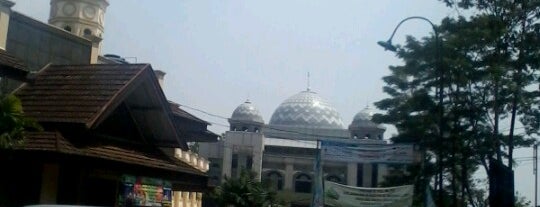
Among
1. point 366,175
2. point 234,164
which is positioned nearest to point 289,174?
point 234,164

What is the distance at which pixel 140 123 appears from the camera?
65.6ft

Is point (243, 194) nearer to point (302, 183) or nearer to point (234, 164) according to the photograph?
point (234, 164)

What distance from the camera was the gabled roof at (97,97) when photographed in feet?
56.0

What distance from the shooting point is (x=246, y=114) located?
83250 mm

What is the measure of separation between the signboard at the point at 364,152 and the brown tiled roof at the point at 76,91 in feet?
31.7

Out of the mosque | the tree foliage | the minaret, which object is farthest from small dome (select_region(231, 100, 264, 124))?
the tree foliage

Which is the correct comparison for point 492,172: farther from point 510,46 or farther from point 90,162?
point 510,46

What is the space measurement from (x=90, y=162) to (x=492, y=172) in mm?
8071

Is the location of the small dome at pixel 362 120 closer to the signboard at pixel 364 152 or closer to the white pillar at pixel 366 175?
the white pillar at pixel 366 175

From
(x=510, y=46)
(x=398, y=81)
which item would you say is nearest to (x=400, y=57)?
(x=398, y=81)

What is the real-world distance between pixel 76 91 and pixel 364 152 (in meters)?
11.6

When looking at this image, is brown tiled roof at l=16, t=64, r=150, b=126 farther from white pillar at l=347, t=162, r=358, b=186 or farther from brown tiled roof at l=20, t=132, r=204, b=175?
white pillar at l=347, t=162, r=358, b=186

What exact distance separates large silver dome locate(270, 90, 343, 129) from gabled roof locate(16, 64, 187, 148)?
218ft

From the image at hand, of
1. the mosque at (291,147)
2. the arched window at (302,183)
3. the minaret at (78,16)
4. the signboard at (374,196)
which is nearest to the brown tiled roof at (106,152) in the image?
the signboard at (374,196)
